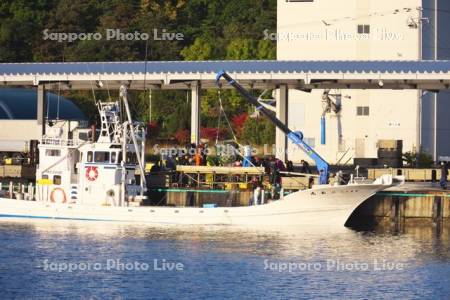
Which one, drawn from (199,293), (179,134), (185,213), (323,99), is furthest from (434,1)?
(199,293)

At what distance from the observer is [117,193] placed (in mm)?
67812

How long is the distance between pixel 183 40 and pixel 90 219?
76128 millimetres

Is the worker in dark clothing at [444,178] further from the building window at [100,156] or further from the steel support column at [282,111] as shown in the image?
the building window at [100,156]

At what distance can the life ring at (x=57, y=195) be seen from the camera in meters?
69.3

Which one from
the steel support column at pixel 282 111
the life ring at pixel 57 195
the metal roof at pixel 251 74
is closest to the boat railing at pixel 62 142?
the life ring at pixel 57 195

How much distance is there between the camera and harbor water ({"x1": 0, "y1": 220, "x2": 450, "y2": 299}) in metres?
47.3

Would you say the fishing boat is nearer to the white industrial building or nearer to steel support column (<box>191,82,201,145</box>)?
steel support column (<box>191,82,201,145</box>)

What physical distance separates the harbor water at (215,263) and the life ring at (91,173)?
284cm

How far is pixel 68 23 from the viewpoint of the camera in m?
144

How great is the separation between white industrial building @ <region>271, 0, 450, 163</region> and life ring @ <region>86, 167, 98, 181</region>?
105 ft

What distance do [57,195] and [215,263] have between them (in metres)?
18.5

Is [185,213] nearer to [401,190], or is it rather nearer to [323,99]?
[401,190]

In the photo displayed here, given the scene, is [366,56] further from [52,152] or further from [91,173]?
[91,173]

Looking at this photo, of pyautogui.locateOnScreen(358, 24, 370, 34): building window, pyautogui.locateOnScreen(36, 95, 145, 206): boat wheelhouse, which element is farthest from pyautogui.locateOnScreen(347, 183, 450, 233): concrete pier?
pyautogui.locateOnScreen(358, 24, 370, 34): building window
